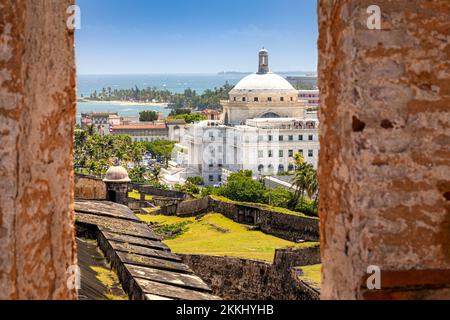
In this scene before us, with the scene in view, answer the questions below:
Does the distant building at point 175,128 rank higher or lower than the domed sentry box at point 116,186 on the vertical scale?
lower

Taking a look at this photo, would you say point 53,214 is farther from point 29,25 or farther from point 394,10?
point 394,10

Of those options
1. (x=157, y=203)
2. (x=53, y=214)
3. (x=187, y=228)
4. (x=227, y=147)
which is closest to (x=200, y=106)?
(x=227, y=147)

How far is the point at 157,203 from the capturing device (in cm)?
3569

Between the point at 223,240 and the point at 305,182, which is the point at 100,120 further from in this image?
the point at 223,240

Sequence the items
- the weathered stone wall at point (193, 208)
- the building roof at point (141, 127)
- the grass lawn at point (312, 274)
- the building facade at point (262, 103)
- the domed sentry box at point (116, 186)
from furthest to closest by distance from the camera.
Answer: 1. the building roof at point (141, 127)
2. the building facade at point (262, 103)
3. the weathered stone wall at point (193, 208)
4. the domed sentry box at point (116, 186)
5. the grass lawn at point (312, 274)

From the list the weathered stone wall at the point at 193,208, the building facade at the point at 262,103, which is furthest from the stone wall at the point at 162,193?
the building facade at the point at 262,103

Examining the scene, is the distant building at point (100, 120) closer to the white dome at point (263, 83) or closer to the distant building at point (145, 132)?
the distant building at point (145, 132)

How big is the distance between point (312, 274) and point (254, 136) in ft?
165

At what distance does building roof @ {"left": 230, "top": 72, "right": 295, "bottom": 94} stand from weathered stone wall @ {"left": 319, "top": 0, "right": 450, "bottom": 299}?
72369 millimetres

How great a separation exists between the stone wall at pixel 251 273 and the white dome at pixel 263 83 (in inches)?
2291

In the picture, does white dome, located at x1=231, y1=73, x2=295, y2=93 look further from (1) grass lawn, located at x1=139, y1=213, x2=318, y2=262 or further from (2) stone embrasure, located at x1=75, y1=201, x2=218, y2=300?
(2) stone embrasure, located at x1=75, y1=201, x2=218, y2=300

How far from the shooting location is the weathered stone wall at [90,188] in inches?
824
